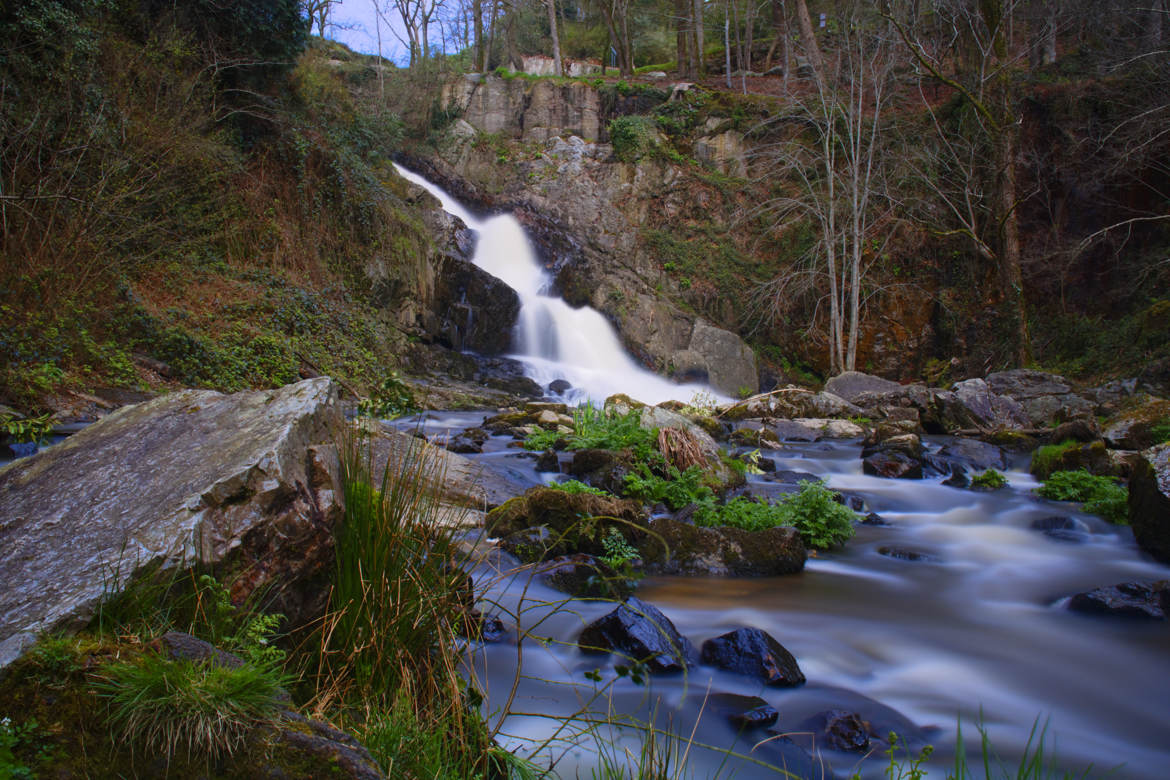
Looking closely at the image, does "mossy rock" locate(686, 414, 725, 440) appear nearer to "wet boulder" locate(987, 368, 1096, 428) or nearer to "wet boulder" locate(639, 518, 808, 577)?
"wet boulder" locate(987, 368, 1096, 428)

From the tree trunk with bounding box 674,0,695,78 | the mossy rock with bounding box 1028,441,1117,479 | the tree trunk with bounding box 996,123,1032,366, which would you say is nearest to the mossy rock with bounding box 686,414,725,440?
the mossy rock with bounding box 1028,441,1117,479

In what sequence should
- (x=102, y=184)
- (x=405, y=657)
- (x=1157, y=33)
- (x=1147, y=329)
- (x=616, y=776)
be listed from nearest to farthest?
(x=616, y=776) → (x=405, y=657) → (x=102, y=184) → (x=1147, y=329) → (x=1157, y=33)

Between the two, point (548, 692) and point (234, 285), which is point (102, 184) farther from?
point (548, 692)

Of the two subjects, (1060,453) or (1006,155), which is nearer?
(1060,453)

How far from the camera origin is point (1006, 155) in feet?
53.2

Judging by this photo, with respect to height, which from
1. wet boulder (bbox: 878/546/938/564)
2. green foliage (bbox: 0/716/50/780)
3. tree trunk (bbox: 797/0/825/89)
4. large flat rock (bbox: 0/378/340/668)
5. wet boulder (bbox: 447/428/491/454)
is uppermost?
tree trunk (bbox: 797/0/825/89)

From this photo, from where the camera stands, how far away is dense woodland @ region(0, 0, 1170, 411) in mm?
8875

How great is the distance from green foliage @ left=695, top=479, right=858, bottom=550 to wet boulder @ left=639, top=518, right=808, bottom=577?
0.29m

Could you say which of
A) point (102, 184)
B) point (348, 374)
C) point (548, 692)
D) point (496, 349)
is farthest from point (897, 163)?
point (548, 692)

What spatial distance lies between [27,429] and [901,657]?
7.15m

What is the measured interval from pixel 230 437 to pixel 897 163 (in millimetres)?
20232

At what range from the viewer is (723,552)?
4.68 metres

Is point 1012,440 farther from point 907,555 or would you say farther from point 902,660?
point 902,660

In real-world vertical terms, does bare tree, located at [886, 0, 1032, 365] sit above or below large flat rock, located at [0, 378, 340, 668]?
above
